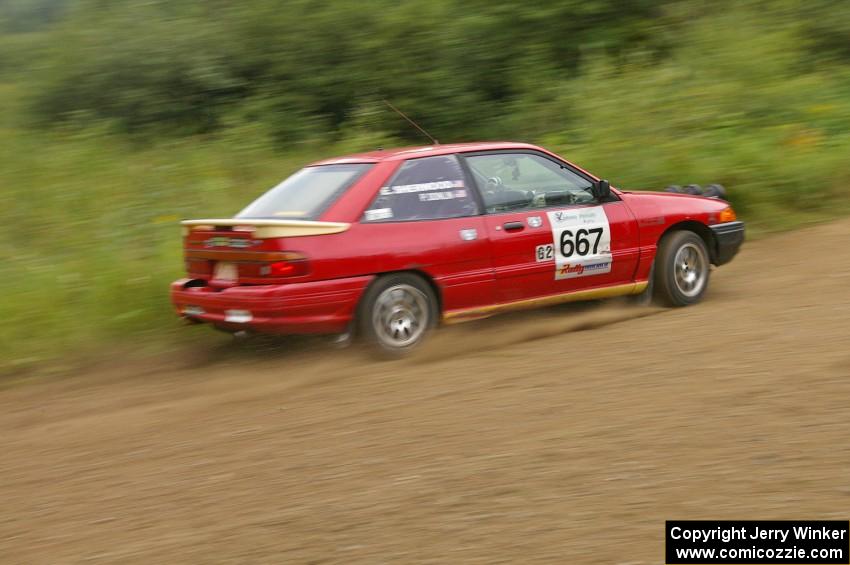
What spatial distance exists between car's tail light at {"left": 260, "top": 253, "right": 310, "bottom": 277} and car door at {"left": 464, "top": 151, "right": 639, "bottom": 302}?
1504 millimetres

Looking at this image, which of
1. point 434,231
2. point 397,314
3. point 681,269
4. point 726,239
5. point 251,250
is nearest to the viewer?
point 251,250

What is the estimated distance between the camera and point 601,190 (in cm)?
817

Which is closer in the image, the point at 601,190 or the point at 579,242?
the point at 579,242

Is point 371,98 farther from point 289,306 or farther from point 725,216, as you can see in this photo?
point 289,306

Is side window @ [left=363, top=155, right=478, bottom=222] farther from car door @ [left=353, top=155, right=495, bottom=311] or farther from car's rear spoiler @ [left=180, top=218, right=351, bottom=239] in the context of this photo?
car's rear spoiler @ [left=180, top=218, right=351, bottom=239]

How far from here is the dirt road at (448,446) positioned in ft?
13.8

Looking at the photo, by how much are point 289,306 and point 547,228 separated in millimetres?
2188

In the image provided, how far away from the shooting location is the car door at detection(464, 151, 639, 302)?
305 inches

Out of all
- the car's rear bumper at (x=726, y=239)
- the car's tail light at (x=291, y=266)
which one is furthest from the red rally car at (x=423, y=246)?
the car's rear bumper at (x=726, y=239)

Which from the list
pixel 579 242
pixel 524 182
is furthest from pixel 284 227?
pixel 579 242

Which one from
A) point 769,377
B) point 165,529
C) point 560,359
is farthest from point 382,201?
point 165,529

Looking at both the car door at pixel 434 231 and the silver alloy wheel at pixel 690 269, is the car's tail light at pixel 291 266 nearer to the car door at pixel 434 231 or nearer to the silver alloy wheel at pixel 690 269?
the car door at pixel 434 231

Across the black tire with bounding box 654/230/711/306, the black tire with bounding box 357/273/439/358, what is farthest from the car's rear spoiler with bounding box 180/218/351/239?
the black tire with bounding box 654/230/711/306

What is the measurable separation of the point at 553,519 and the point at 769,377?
229cm
